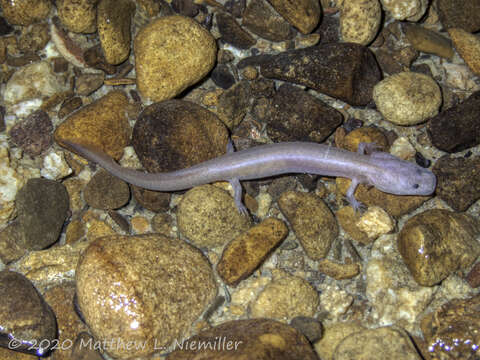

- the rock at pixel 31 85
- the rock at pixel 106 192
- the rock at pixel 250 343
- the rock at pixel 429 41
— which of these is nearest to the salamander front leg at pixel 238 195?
the rock at pixel 250 343

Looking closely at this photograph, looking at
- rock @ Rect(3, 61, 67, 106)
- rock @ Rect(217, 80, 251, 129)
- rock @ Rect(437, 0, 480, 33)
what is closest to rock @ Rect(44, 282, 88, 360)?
rock @ Rect(3, 61, 67, 106)

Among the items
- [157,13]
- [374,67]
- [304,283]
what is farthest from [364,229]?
[157,13]

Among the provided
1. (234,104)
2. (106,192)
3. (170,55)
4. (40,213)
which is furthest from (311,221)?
(40,213)

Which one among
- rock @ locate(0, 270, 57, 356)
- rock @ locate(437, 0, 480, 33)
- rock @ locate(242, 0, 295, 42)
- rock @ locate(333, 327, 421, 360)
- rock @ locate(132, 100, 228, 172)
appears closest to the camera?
rock @ locate(333, 327, 421, 360)

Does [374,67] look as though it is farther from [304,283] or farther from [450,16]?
[304,283]

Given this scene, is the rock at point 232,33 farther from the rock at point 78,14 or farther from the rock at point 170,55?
the rock at point 78,14

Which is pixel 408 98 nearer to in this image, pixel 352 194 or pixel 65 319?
pixel 352 194

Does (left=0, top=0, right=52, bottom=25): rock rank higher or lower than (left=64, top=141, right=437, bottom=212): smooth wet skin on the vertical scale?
higher

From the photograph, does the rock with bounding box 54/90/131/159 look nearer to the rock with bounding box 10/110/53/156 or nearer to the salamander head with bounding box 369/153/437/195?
the rock with bounding box 10/110/53/156
